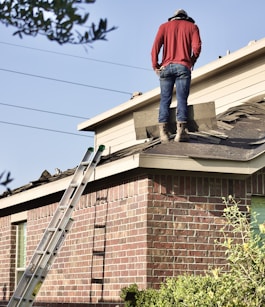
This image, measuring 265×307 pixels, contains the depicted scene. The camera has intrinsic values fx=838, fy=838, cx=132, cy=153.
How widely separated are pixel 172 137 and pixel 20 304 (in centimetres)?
324

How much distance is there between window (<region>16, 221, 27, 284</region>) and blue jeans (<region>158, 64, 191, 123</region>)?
5668mm

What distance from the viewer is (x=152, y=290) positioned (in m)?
11.0

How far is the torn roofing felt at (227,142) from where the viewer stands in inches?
459

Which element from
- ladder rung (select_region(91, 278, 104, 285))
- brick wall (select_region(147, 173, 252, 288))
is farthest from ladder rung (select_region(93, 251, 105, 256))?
brick wall (select_region(147, 173, 252, 288))

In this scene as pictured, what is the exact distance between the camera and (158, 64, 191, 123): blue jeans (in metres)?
11.9

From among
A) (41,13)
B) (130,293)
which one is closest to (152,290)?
(130,293)

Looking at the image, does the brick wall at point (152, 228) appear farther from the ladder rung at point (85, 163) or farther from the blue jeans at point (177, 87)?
the blue jeans at point (177, 87)

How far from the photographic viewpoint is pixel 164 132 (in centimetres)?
1213

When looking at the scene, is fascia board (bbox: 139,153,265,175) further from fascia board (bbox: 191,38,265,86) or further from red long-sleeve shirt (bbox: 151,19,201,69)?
fascia board (bbox: 191,38,265,86)

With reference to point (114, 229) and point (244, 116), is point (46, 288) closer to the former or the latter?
point (114, 229)

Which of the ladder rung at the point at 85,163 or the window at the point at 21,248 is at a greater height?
the ladder rung at the point at 85,163

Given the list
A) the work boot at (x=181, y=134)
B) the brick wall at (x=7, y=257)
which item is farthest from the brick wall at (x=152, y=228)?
the brick wall at (x=7, y=257)

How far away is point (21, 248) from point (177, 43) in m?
6.57

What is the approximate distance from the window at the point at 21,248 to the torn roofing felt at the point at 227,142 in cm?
427
